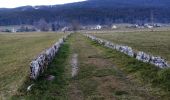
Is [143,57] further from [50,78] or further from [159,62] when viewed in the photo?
[50,78]

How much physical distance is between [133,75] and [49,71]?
16.5 ft

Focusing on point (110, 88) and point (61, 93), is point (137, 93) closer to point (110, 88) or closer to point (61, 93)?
point (110, 88)

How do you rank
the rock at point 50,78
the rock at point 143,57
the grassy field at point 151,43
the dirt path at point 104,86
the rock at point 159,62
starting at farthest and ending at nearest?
the grassy field at point 151,43 < the rock at point 143,57 < the rock at point 159,62 < the rock at point 50,78 < the dirt path at point 104,86

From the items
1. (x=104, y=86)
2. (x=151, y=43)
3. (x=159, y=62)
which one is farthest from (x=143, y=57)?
(x=151, y=43)

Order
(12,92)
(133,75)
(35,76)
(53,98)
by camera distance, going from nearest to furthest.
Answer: (53,98) < (12,92) < (35,76) < (133,75)

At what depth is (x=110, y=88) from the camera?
18938 mm

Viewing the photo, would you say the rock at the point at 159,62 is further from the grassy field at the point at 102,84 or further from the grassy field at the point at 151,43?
the grassy field at the point at 151,43

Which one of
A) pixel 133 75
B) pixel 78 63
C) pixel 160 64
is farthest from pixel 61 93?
pixel 78 63

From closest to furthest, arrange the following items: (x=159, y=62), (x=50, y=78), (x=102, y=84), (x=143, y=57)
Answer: (x=102, y=84) → (x=50, y=78) → (x=159, y=62) → (x=143, y=57)

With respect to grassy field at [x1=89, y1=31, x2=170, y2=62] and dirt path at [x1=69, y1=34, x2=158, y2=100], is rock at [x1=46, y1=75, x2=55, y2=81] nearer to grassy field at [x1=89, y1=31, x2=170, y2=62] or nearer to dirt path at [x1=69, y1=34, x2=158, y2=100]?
dirt path at [x1=69, y1=34, x2=158, y2=100]

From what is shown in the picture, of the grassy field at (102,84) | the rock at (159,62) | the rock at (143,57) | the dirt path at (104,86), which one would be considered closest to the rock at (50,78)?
the grassy field at (102,84)

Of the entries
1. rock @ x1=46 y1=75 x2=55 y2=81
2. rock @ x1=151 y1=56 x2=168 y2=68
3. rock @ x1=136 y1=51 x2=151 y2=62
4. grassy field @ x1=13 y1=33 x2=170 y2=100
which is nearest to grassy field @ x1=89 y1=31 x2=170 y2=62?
rock @ x1=136 y1=51 x2=151 y2=62

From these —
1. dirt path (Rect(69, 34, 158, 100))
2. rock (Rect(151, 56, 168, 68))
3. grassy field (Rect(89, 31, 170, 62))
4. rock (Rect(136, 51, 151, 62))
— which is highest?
rock (Rect(151, 56, 168, 68))

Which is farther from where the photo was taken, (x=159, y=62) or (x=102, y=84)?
(x=159, y=62)
